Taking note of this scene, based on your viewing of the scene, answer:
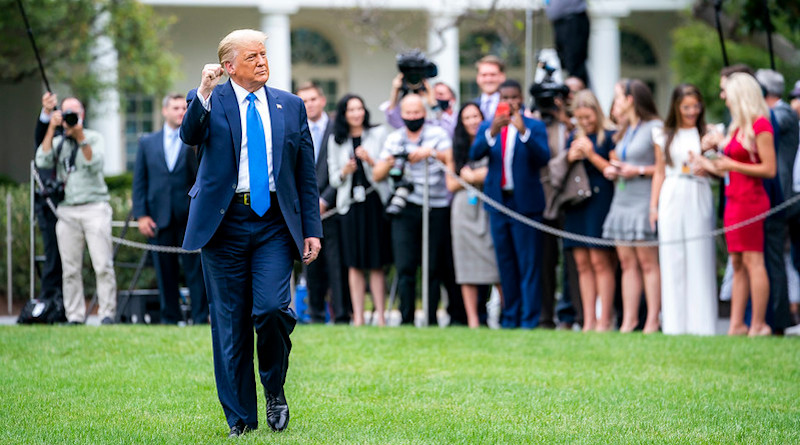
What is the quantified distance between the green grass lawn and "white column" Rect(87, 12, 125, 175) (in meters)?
13.9

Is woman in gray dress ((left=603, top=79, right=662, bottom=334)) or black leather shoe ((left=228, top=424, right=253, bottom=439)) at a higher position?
woman in gray dress ((left=603, top=79, right=662, bottom=334))

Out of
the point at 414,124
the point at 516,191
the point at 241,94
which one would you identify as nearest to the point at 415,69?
the point at 414,124

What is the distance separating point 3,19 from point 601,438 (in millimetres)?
17975

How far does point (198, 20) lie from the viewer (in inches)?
1368

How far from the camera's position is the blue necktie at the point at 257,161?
661 cm

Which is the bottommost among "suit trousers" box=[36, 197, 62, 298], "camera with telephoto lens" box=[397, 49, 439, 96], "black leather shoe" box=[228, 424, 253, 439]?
"black leather shoe" box=[228, 424, 253, 439]

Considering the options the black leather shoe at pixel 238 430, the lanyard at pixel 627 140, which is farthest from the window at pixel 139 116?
the black leather shoe at pixel 238 430

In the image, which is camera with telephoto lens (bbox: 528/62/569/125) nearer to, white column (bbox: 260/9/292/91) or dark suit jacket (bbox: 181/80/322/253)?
dark suit jacket (bbox: 181/80/322/253)

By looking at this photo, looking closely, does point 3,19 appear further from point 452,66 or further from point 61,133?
point 452,66

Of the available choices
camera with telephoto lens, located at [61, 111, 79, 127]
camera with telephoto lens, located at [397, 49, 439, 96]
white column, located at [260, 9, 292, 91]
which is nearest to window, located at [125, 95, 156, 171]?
white column, located at [260, 9, 292, 91]

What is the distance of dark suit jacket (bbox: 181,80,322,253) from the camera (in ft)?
21.5

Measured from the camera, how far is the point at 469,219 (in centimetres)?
1234

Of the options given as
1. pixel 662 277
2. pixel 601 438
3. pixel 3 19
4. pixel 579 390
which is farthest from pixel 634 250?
pixel 3 19

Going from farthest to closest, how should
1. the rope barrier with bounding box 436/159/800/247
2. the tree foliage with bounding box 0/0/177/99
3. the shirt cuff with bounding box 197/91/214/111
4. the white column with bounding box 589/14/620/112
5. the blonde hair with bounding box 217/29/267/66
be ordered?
the white column with bounding box 589/14/620/112 < the tree foliage with bounding box 0/0/177/99 < the rope barrier with bounding box 436/159/800/247 < the blonde hair with bounding box 217/29/267/66 < the shirt cuff with bounding box 197/91/214/111
